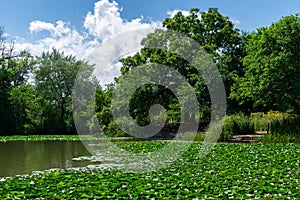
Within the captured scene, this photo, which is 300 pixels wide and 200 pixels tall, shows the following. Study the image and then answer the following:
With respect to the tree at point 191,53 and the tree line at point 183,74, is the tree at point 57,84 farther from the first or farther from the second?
the tree at point 191,53

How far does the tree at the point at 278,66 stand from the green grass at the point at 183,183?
307 inches

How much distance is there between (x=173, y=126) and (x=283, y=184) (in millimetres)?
19294

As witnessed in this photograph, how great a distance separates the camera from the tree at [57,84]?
118 ft

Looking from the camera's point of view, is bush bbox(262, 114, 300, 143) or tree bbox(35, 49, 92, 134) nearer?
bush bbox(262, 114, 300, 143)

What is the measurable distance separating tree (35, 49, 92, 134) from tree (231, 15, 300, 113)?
23.1 m

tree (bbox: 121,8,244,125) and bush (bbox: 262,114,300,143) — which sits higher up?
tree (bbox: 121,8,244,125)

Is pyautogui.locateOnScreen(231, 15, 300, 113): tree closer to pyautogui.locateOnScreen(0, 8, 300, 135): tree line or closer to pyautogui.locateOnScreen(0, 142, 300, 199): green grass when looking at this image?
pyautogui.locateOnScreen(0, 8, 300, 135): tree line

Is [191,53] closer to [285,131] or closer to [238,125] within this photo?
[238,125]

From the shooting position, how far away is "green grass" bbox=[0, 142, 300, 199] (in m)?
5.68

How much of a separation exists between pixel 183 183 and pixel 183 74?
60.4 feet

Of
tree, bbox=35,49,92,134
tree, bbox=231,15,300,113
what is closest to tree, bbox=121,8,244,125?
tree, bbox=231,15,300,113

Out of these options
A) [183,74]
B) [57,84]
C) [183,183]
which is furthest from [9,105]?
[183,183]

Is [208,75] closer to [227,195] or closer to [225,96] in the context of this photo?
[225,96]

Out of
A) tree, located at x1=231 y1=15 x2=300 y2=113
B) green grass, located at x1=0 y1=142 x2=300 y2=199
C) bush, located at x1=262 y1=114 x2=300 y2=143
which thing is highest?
tree, located at x1=231 y1=15 x2=300 y2=113
